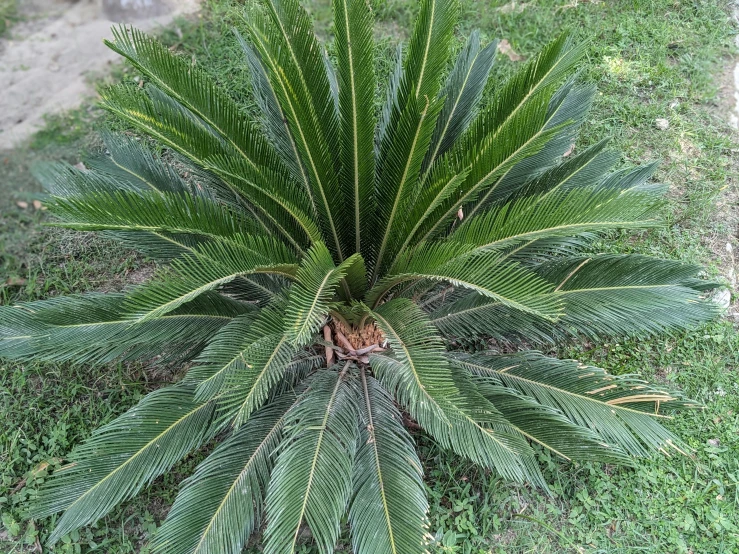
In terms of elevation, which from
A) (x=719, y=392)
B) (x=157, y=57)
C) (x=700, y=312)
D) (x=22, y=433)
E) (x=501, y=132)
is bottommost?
(x=719, y=392)

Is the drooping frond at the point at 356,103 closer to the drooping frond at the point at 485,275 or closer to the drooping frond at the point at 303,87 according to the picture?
the drooping frond at the point at 303,87

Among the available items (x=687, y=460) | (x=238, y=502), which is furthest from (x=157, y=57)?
(x=687, y=460)

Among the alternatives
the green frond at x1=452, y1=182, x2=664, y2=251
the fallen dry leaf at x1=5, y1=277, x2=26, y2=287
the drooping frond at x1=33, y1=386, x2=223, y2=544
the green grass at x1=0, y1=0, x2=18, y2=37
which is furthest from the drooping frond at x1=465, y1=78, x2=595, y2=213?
the fallen dry leaf at x1=5, y1=277, x2=26, y2=287

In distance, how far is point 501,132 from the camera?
1.83 metres

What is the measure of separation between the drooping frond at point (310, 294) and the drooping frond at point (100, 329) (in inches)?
24.4

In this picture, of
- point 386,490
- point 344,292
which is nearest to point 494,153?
point 344,292

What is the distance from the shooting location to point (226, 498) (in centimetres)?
199

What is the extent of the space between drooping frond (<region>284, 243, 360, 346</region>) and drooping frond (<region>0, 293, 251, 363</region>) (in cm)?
62

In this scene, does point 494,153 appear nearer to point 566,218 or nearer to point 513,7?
point 566,218

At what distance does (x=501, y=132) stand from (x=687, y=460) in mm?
1760

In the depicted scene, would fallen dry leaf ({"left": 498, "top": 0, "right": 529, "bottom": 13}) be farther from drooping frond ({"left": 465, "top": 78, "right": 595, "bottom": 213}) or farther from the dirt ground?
the dirt ground

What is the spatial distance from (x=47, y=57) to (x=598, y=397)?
2.38m

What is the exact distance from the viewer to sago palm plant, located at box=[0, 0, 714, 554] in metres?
1.74

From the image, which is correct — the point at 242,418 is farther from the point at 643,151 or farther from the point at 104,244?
the point at 643,151
